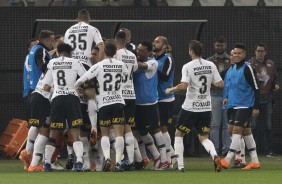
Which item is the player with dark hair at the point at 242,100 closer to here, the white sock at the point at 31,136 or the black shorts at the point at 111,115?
the black shorts at the point at 111,115

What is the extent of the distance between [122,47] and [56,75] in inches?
56.8

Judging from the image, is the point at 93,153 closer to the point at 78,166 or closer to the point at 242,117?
the point at 78,166

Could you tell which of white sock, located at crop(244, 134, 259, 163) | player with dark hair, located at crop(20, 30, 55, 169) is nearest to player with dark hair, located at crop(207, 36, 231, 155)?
white sock, located at crop(244, 134, 259, 163)

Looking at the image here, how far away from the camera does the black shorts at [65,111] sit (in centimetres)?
2023

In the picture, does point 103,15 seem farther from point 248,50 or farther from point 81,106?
point 81,106

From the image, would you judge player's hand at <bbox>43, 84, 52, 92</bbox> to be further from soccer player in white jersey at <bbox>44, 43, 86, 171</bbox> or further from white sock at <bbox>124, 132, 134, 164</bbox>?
white sock at <bbox>124, 132, 134, 164</bbox>

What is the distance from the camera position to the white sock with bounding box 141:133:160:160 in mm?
21531

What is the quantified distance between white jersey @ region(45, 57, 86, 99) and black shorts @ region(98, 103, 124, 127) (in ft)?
2.06

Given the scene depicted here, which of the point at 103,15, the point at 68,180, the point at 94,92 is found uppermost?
the point at 103,15

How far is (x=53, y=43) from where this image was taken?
872 inches

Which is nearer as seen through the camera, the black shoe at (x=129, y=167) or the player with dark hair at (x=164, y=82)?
the black shoe at (x=129, y=167)

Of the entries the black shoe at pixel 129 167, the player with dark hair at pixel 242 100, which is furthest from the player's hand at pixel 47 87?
the player with dark hair at pixel 242 100

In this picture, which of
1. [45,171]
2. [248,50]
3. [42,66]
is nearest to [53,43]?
[42,66]

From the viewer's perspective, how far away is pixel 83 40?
2111 centimetres
